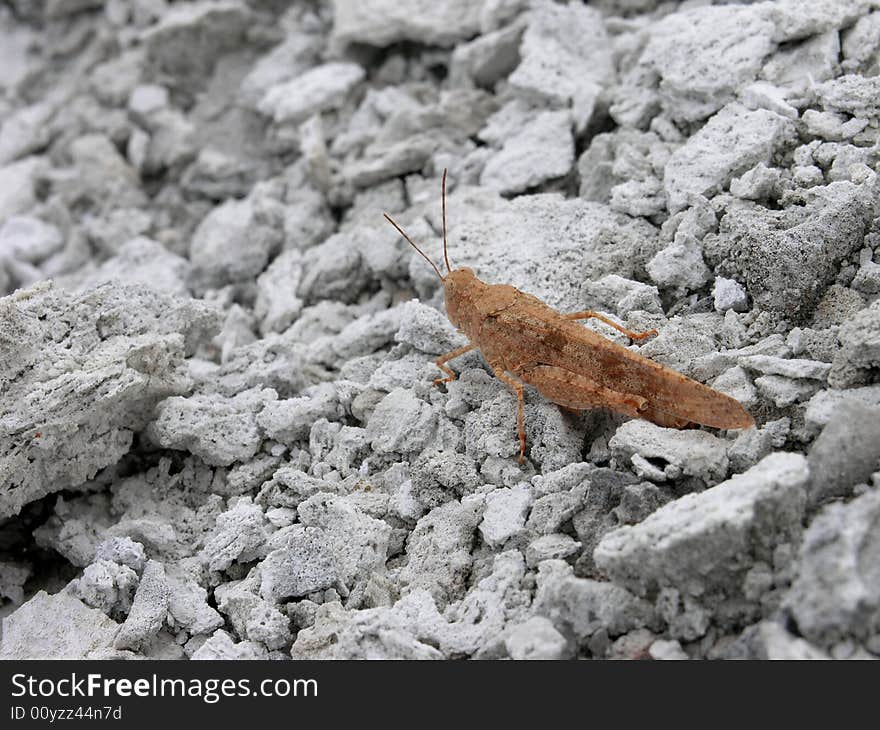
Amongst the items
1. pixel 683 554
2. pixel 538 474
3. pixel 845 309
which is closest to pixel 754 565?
pixel 683 554

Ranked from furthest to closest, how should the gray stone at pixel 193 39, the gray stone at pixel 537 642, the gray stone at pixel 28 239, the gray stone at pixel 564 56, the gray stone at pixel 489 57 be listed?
the gray stone at pixel 193 39
the gray stone at pixel 28 239
the gray stone at pixel 489 57
the gray stone at pixel 564 56
the gray stone at pixel 537 642

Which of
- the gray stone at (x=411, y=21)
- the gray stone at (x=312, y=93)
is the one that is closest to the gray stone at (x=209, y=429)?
the gray stone at (x=312, y=93)

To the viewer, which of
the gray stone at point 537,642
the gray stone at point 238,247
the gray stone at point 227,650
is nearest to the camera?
the gray stone at point 537,642

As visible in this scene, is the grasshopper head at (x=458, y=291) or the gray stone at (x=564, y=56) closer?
the grasshopper head at (x=458, y=291)

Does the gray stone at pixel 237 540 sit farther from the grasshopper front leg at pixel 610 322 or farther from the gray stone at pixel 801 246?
the gray stone at pixel 801 246

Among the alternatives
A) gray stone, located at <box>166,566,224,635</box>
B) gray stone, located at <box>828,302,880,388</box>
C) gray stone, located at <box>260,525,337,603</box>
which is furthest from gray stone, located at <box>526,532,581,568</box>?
gray stone, located at <box>166,566,224,635</box>

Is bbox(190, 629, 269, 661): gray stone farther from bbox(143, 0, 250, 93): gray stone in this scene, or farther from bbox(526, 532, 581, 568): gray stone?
bbox(143, 0, 250, 93): gray stone
